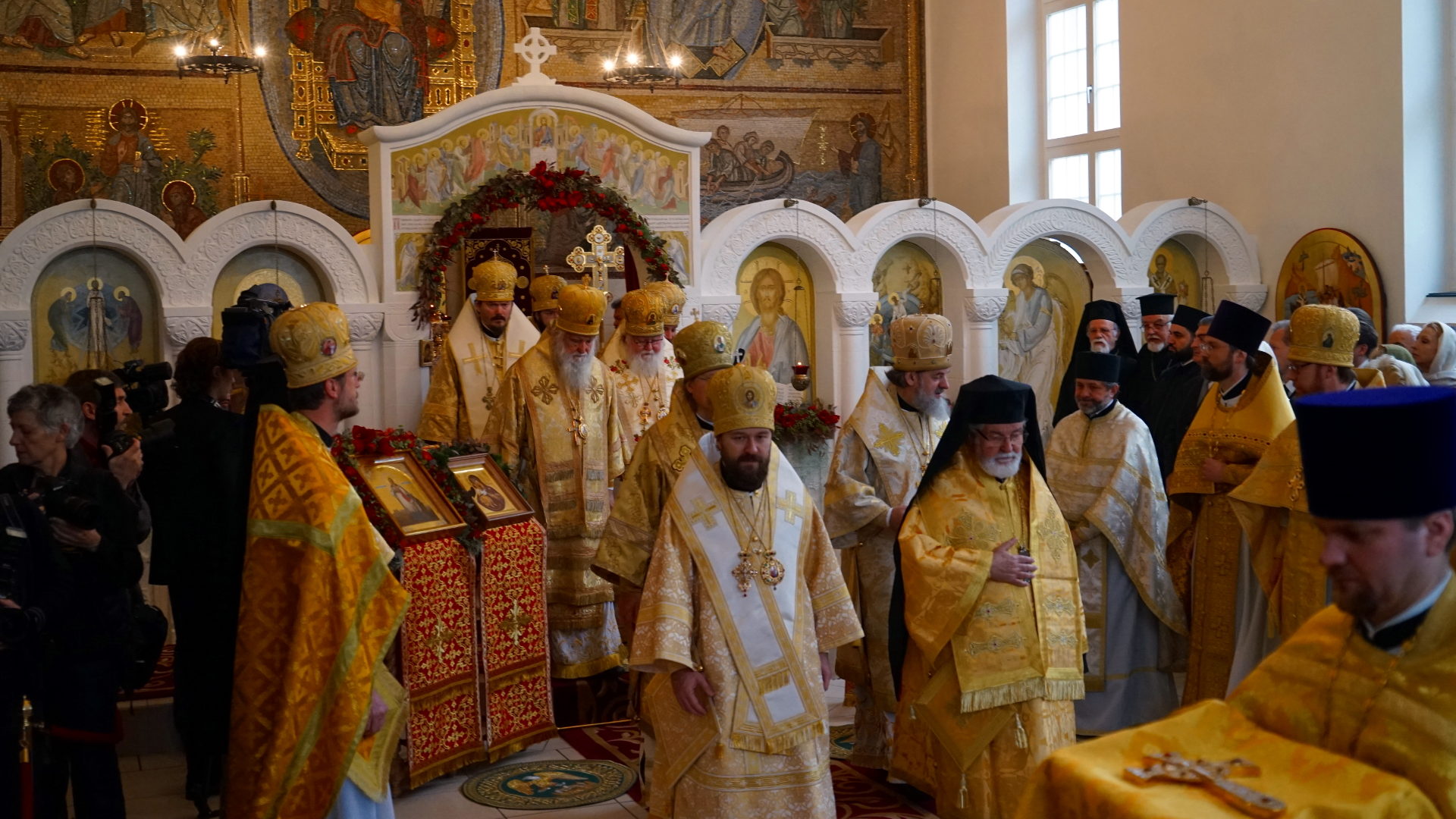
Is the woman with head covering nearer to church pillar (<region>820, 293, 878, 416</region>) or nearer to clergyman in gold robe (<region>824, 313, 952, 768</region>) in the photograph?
church pillar (<region>820, 293, 878, 416</region>)

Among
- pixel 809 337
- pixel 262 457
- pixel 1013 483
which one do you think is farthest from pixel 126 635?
pixel 809 337

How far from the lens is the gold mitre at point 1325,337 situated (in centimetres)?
505

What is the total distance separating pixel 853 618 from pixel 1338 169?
26.3 ft

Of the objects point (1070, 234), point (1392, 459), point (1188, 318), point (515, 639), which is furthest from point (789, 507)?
point (1070, 234)

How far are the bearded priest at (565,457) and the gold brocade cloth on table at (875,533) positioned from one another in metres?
1.58

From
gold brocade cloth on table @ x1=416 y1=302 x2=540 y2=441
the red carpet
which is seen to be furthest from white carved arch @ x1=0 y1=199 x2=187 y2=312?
the red carpet

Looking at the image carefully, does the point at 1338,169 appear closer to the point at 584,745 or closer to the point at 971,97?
the point at 971,97

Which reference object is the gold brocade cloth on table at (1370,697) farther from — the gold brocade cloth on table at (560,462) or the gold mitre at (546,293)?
the gold mitre at (546,293)

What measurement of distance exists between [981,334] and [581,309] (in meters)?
4.50

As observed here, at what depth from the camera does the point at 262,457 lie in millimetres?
3867

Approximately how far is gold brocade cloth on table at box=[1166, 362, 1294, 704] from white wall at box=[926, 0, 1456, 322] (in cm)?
518

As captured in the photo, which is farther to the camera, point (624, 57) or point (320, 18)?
point (624, 57)

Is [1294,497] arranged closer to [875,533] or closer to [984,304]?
[875,533]

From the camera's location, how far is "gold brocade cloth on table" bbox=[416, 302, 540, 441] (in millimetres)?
7875
